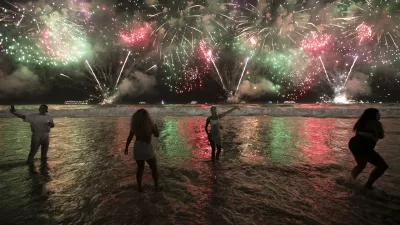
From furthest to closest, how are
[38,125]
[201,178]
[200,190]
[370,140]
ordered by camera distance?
[38,125], [201,178], [200,190], [370,140]

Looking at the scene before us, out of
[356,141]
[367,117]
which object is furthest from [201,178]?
[367,117]

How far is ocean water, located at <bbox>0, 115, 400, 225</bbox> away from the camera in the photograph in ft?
13.5

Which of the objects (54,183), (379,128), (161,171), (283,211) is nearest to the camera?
(283,211)

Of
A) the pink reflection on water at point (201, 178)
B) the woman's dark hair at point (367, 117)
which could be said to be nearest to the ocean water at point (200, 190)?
the pink reflection on water at point (201, 178)

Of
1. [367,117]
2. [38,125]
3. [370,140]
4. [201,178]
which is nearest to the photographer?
[370,140]

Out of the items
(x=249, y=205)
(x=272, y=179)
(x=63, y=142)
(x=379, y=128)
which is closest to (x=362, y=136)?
(x=379, y=128)

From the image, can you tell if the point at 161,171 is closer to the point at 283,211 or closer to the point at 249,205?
the point at 249,205

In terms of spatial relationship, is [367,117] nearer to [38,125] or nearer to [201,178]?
[201,178]

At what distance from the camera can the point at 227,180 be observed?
19.4 feet

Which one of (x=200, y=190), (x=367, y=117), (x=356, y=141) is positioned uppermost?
(x=367, y=117)

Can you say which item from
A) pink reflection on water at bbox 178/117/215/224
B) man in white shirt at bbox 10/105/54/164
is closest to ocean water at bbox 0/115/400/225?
pink reflection on water at bbox 178/117/215/224

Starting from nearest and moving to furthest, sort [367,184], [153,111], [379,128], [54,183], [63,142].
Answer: [379,128] → [367,184] → [54,183] → [63,142] → [153,111]

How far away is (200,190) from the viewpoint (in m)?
5.27

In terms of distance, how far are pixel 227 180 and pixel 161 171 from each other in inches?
76.4
